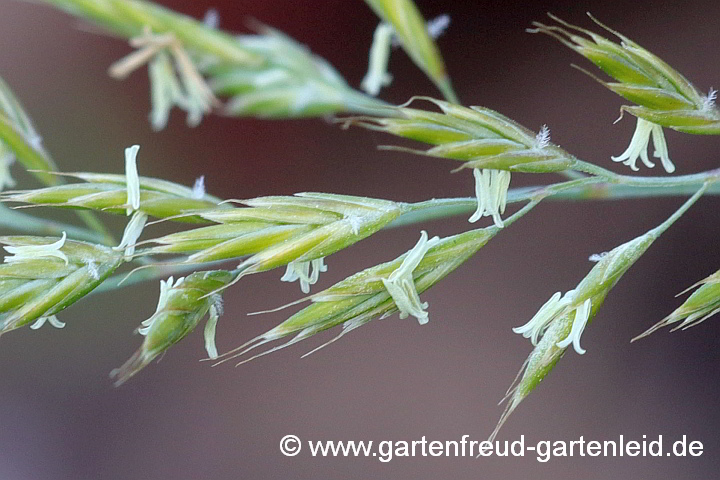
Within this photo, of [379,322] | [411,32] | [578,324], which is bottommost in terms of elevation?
[578,324]

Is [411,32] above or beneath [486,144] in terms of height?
above

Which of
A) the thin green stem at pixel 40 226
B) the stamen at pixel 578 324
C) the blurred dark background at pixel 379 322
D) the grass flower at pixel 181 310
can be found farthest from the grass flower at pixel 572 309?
A: the blurred dark background at pixel 379 322

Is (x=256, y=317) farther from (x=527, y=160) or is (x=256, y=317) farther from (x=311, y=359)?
(x=527, y=160)

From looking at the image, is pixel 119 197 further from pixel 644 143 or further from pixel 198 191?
pixel 644 143

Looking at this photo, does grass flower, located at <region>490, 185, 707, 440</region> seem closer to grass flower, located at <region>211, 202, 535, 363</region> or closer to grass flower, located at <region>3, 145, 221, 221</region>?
grass flower, located at <region>211, 202, 535, 363</region>

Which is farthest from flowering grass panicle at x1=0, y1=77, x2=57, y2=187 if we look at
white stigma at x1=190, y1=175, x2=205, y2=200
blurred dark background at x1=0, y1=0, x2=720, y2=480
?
blurred dark background at x1=0, y1=0, x2=720, y2=480

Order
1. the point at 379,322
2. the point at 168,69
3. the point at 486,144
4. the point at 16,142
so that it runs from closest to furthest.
Result: the point at 486,144, the point at 16,142, the point at 168,69, the point at 379,322

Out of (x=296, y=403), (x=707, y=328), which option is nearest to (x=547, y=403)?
(x=707, y=328)

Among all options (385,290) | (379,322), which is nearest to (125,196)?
(385,290)
